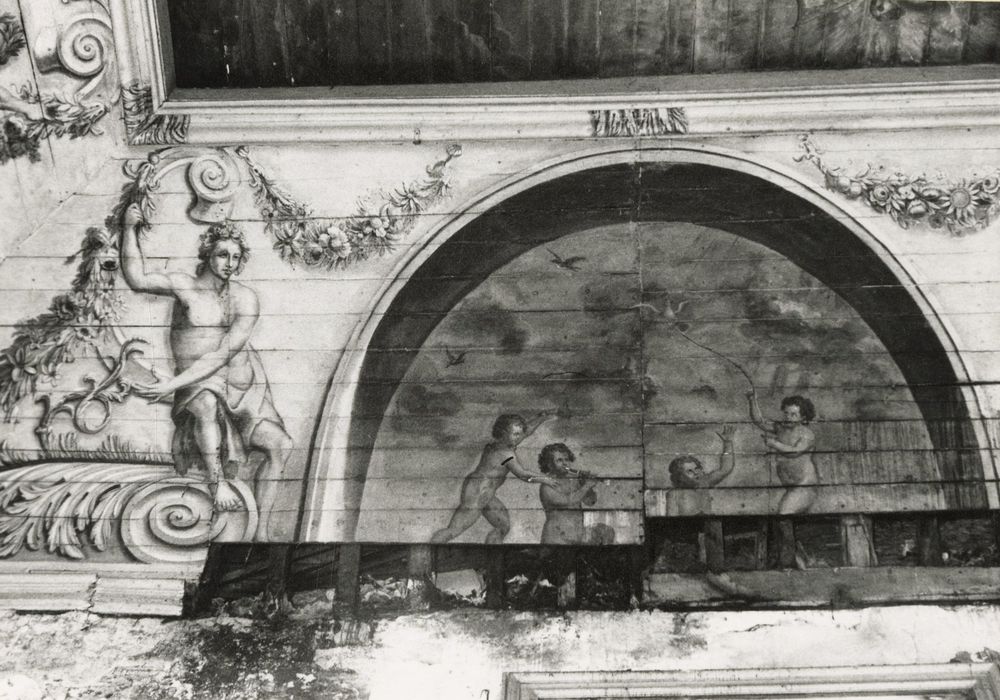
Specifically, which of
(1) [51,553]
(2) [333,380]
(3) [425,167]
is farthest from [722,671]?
(1) [51,553]

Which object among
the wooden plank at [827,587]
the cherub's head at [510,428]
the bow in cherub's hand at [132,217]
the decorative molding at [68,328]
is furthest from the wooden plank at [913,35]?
the decorative molding at [68,328]

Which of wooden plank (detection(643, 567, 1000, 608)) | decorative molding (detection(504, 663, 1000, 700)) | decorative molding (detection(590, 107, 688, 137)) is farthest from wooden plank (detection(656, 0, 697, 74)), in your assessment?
decorative molding (detection(504, 663, 1000, 700))

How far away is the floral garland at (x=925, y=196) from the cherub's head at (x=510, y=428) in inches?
68.0

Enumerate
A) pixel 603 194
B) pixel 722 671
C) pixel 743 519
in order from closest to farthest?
1. pixel 722 671
2. pixel 743 519
3. pixel 603 194

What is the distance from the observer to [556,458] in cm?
473

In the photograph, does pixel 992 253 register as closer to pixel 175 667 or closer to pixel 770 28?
pixel 770 28

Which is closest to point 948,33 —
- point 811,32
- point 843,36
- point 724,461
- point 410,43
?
point 843,36

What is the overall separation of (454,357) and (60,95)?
6.95ft

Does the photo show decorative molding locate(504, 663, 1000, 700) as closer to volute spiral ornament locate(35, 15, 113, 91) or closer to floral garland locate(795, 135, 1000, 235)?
floral garland locate(795, 135, 1000, 235)

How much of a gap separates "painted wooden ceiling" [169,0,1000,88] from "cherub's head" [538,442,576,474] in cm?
174

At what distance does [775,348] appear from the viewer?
4797 millimetres

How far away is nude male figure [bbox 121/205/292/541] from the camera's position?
4.77 m

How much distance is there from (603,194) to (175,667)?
2.69 meters

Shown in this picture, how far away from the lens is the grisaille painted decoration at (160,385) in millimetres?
4703
